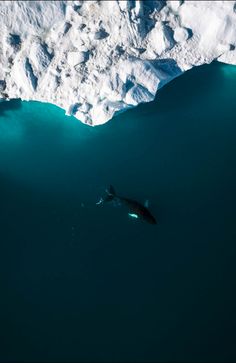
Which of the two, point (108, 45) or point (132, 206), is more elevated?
point (108, 45)

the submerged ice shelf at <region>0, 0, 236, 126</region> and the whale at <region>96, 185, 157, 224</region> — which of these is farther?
Answer: the submerged ice shelf at <region>0, 0, 236, 126</region>

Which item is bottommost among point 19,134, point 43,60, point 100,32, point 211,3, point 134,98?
point 19,134

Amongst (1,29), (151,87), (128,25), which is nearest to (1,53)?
(1,29)

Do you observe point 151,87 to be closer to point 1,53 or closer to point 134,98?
point 134,98

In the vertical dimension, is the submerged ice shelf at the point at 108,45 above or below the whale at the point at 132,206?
above

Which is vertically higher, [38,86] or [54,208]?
[38,86]

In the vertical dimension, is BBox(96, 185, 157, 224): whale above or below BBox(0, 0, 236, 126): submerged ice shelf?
below

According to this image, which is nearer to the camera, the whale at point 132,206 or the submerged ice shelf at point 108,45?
the whale at point 132,206

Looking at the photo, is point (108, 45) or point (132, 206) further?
point (108, 45)
